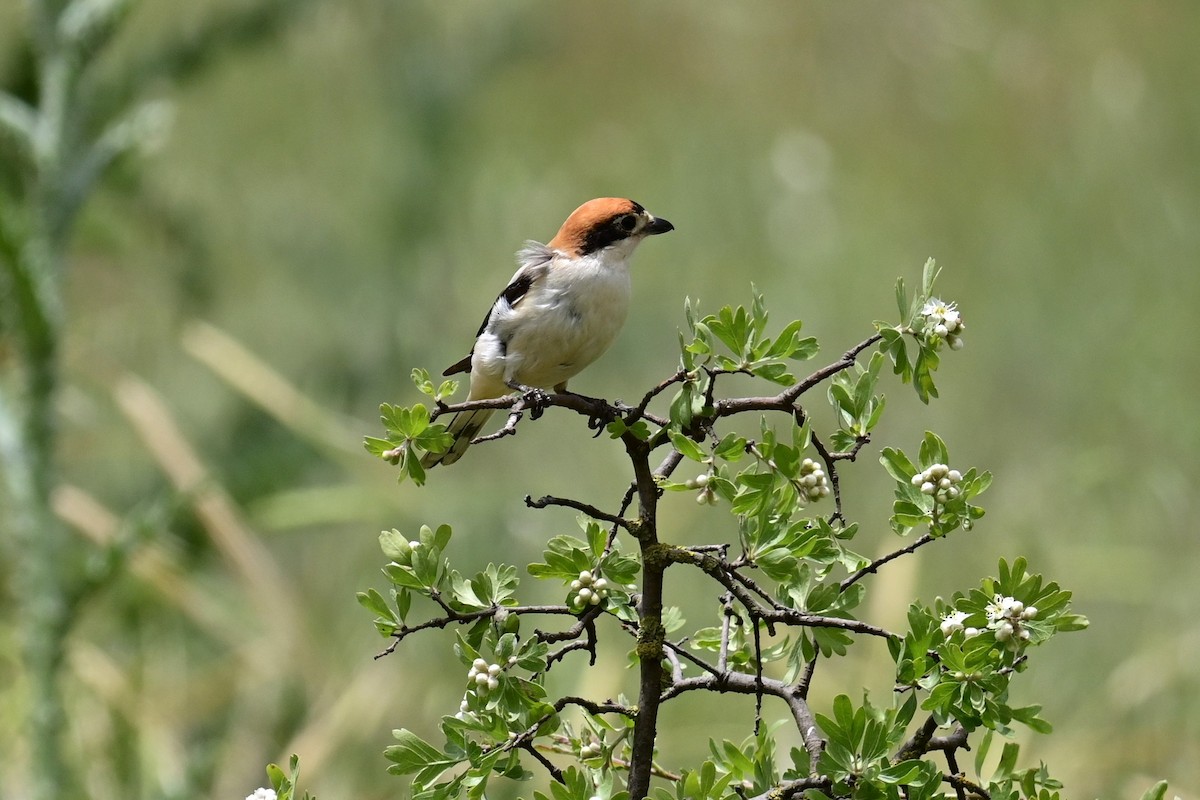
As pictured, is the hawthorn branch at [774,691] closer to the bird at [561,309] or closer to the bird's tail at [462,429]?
the bird's tail at [462,429]

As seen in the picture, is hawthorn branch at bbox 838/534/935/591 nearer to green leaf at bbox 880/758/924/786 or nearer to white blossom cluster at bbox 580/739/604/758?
green leaf at bbox 880/758/924/786

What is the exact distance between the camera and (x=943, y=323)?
3.62 ft

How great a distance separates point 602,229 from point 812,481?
1408 millimetres

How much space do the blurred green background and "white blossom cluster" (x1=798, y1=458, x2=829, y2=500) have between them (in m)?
1.91

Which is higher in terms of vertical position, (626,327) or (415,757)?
(626,327)

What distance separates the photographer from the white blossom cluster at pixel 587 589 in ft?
3.65

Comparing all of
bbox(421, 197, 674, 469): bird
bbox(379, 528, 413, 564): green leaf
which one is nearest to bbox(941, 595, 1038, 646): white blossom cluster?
bbox(379, 528, 413, 564): green leaf

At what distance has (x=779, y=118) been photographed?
7.85 m

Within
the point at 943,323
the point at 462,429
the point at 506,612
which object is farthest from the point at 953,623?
the point at 462,429

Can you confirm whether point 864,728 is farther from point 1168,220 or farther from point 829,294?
point 1168,220

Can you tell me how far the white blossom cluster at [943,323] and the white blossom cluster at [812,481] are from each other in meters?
0.16

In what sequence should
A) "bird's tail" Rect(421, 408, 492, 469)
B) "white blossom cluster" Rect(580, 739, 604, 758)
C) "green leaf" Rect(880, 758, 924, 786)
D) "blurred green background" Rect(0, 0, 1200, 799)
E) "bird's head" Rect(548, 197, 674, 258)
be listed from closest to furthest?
1. "green leaf" Rect(880, 758, 924, 786)
2. "white blossom cluster" Rect(580, 739, 604, 758)
3. "bird's tail" Rect(421, 408, 492, 469)
4. "bird's head" Rect(548, 197, 674, 258)
5. "blurred green background" Rect(0, 0, 1200, 799)

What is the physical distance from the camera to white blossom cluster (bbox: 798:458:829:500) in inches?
43.9

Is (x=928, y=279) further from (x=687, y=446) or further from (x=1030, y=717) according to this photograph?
(x=1030, y=717)
